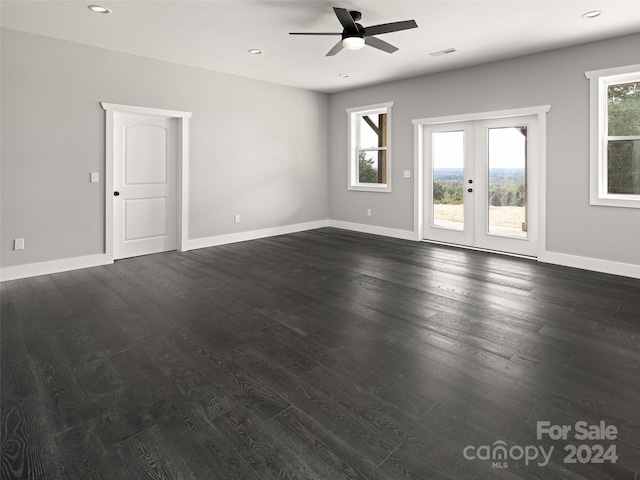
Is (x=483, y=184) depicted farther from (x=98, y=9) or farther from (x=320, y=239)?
(x=98, y=9)

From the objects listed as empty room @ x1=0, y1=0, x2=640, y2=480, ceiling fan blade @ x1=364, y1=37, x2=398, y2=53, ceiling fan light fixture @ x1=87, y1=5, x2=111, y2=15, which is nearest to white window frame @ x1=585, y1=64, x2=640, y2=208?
empty room @ x1=0, y1=0, x2=640, y2=480

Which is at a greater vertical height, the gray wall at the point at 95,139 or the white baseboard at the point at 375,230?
the gray wall at the point at 95,139

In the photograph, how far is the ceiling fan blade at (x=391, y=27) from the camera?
11.5 feet

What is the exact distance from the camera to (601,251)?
4.69 metres

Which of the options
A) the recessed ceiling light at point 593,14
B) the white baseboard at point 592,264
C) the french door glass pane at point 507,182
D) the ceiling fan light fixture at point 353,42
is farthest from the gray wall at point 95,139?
the recessed ceiling light at point 593,14

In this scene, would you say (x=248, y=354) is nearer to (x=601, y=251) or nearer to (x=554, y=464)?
(x=554, y=464)

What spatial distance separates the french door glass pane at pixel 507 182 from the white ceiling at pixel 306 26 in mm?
1124

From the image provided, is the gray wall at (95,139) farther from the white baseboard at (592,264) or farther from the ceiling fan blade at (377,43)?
the white baseboard at (592,264)

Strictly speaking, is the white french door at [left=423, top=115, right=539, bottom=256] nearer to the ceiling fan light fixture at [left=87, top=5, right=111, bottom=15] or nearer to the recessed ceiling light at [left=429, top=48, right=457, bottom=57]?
the recessed ceiling light at [left=429, top=48, right=457, bottom=57]

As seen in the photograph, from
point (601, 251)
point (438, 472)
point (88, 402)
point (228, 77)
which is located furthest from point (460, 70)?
point (88, 402)

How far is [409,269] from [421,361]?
2.38 m

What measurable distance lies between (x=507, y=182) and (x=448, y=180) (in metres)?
0.95

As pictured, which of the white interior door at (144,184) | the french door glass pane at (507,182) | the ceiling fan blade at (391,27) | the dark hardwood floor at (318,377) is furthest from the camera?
the french door glass pane at (507,182)

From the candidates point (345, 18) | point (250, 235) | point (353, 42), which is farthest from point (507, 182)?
point (250, 235)
